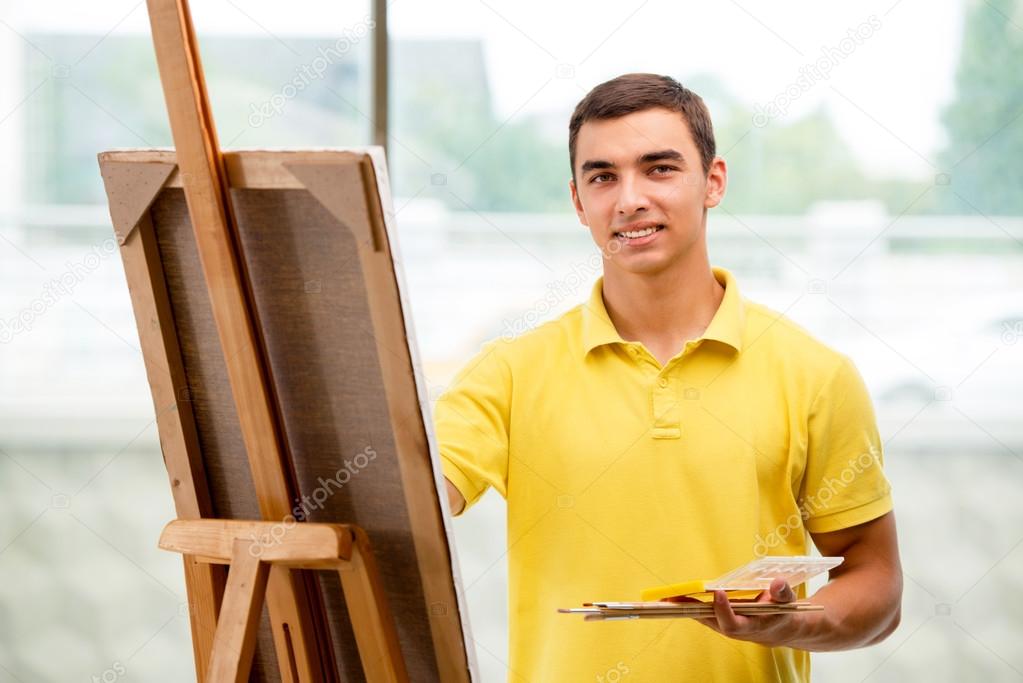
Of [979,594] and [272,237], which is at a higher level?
[272,237]

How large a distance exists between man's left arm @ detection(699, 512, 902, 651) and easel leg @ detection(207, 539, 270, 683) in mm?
591

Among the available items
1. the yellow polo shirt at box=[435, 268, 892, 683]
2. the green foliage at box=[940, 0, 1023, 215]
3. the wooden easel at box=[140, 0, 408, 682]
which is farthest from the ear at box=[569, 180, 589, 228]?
the green foliage at box=[940, 0, 1023, 215]

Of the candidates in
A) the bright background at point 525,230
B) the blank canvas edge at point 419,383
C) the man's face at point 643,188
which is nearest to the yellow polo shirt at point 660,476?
the man's face at point 643,188

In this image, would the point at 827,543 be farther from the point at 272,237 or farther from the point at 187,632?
the point at 187,632

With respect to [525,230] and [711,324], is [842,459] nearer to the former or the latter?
[711,324]

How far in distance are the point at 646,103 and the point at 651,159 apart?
0.08 metres

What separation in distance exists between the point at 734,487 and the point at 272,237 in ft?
2.16

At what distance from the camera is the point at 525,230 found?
2895 mm

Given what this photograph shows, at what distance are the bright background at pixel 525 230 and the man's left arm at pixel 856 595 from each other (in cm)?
132

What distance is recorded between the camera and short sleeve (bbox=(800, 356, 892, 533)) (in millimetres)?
1415

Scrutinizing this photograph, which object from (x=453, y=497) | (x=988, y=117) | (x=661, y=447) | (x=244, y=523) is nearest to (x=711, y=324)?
(x=661, y=447)

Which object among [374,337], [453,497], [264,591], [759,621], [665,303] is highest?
[665,303]

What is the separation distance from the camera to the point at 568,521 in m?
1.43

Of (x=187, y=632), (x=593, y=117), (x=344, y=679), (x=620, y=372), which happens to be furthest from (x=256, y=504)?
(x=187, y=632)
